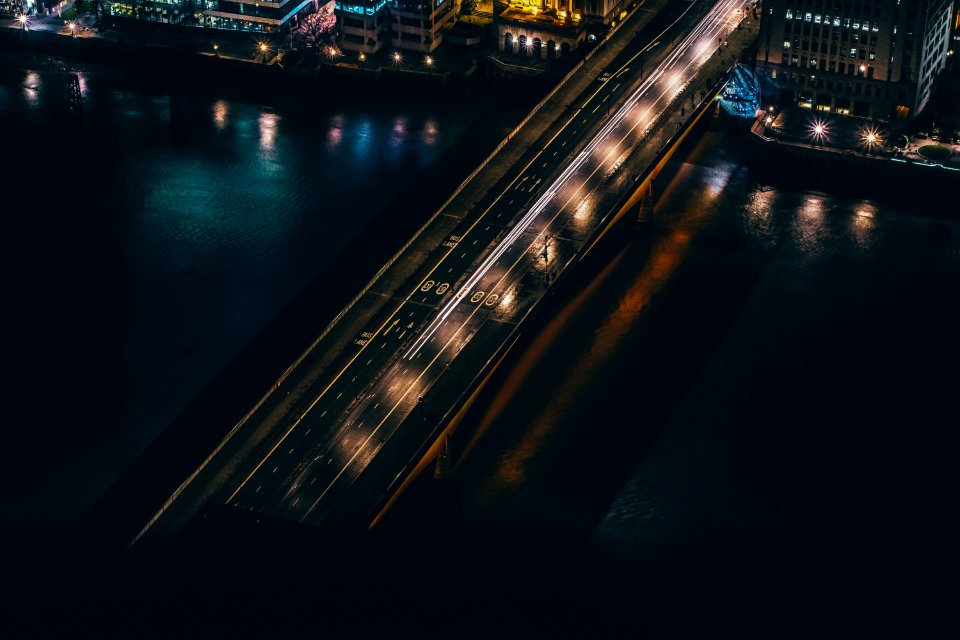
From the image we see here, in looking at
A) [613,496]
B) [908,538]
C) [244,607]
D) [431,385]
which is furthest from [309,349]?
[908,538]

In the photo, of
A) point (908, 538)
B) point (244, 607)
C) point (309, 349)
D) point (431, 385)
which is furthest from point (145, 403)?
point (908, 538)

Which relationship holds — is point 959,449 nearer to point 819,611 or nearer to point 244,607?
point 819,611

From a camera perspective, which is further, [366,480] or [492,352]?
[492,352]

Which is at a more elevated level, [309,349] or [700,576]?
[309,349]

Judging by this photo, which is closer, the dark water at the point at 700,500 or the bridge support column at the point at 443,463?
the dark water at the point at 700,500

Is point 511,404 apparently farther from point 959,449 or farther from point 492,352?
point 959,449

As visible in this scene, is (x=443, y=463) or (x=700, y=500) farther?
(x=443, y=463)

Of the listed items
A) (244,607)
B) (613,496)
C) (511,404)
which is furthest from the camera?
Answer: (511,404)

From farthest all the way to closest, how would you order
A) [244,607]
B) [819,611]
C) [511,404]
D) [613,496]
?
[511,404] → [613,496] → [819,611] → [244,607]

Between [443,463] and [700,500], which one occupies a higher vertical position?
[443,463]

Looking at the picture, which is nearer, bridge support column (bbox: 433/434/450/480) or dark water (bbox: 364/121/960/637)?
dark water (bbox: 364/121/960/637)
